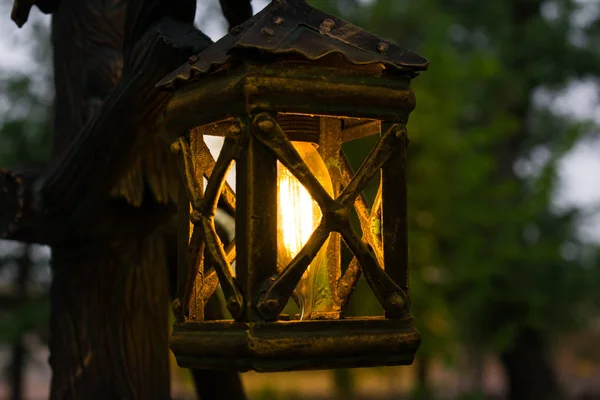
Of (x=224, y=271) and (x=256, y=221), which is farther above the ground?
(x=256, y=221)

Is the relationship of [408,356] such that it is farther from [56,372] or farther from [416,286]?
[416,286]

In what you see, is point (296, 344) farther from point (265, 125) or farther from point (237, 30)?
point (237, 30)

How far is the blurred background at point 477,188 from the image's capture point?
47.4 feet

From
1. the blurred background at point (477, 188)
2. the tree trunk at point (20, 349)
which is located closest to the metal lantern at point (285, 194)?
the blurred background at point (477, 188)

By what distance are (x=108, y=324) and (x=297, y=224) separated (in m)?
1.36

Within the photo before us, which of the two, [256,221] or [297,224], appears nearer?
[256,221]

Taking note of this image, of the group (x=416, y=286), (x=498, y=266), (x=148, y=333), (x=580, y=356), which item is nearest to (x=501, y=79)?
(x=498, y=266)

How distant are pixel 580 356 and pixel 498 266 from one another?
34127 millimetres

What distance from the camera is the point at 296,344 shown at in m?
1.79

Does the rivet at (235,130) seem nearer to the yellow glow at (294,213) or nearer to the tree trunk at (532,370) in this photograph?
the yellow glow at (294,213)

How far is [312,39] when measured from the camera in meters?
1.85

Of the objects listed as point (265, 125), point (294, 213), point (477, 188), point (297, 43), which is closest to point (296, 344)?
point (294, 213)

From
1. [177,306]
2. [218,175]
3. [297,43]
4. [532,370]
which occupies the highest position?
[297,43]

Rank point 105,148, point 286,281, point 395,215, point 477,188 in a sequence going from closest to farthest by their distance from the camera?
point 286,281, point 395,215, point 105,148, point 477,188
